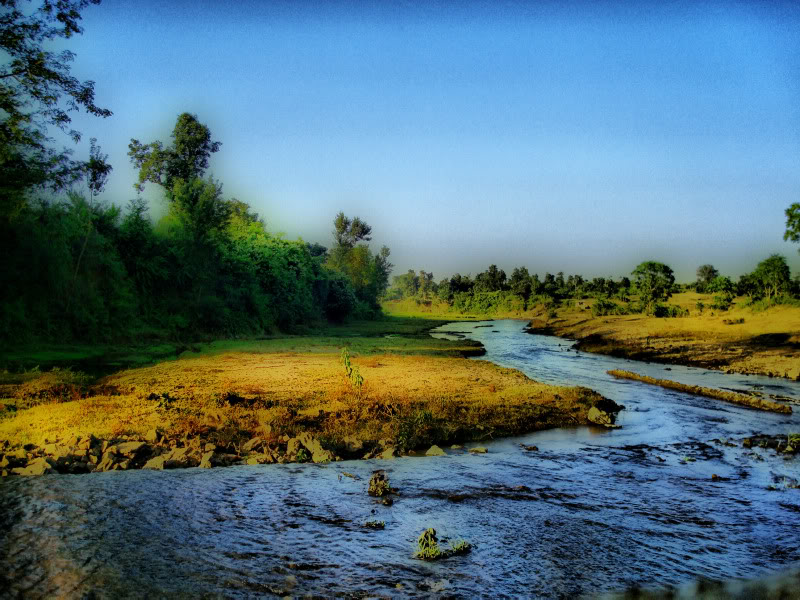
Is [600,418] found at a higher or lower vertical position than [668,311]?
lower

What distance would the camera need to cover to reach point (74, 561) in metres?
4.82

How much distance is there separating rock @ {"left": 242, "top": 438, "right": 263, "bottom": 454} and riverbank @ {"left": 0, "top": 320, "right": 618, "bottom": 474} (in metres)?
0.02

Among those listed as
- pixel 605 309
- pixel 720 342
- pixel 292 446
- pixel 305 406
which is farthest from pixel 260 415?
pixel 605 309

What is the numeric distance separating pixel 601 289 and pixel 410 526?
86103 millimetres

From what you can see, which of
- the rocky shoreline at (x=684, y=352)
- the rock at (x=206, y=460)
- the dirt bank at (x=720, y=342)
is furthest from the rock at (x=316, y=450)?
the dirt bank at (x=720, y=342)

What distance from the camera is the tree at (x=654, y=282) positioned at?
53500mm

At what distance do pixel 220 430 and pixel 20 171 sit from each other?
14.9 meters

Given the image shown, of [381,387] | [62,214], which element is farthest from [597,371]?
[62,214]

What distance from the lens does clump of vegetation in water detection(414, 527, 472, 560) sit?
515 cm

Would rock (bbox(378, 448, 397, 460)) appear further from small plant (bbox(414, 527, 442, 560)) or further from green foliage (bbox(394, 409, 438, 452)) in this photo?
small plant (bbox(414, 527, 442, 560))

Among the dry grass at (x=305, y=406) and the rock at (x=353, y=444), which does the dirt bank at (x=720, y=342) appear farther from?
the rock at (x=353, y=444)

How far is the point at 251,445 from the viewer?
8742 mm

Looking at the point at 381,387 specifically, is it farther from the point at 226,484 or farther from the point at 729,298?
the point at 729,298

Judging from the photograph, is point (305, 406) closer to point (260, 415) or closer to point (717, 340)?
point (260, 415)
